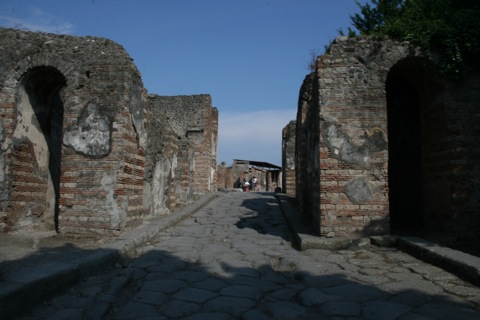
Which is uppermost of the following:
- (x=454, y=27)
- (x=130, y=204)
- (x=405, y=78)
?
(x=454, y=27)

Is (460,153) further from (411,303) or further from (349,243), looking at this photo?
(411,303)

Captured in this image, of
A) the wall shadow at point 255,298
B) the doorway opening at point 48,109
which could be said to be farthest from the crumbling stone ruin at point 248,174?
the wall shadow at point 255,298

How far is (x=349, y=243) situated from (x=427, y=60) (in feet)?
9.37

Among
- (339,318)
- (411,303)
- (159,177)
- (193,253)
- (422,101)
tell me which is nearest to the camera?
(339,318)

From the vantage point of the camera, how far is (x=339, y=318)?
260 centimetres

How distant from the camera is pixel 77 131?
5.29 m

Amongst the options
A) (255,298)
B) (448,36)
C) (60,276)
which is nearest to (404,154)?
(448,36)

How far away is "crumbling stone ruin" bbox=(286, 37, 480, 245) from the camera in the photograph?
505cm

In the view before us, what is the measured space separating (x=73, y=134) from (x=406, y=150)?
18.0 feet

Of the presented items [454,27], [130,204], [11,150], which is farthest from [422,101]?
[11,150]

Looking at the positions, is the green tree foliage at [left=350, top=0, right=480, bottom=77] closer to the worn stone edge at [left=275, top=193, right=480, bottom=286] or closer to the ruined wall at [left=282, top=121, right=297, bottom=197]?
the worn stone edge at [left=275, top=193, right=480, bottom=286]

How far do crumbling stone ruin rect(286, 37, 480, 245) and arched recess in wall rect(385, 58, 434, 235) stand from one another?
25 centimetres

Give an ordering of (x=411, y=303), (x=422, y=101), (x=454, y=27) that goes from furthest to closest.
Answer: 1. (x=422, y=101)
2. (x=454, y=27)
3. (x=411, y=303)

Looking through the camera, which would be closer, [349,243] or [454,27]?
[349,243]
